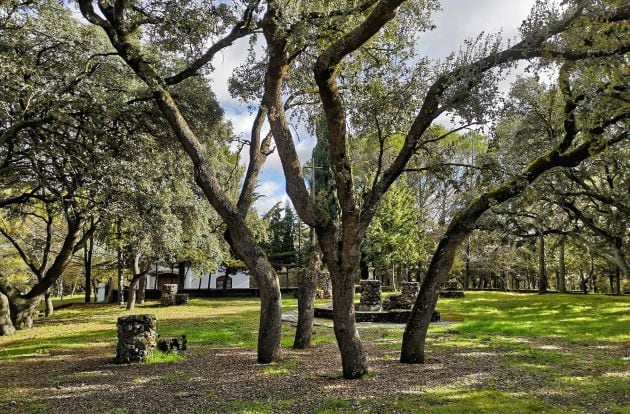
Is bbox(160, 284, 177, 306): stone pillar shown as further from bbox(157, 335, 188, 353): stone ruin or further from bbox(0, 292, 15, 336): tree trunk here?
bbox(157, 335, 188, 353): stone ruin

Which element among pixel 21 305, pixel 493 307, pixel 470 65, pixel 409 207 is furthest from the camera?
pixel 409 207

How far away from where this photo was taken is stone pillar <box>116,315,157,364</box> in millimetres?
9758

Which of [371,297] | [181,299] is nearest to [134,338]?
[371,297]

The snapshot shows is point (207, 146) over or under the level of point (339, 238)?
over

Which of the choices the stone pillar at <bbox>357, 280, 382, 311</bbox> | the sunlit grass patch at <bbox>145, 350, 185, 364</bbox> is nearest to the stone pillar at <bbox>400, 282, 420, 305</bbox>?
the stone pillar at <bbox>357, 280, 382, 311</bbox>

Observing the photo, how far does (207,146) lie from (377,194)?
659 cm

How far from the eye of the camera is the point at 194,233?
1822 centimetres

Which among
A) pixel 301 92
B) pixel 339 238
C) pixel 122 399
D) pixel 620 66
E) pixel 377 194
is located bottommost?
pixel 122 399

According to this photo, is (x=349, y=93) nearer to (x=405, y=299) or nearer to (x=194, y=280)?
(x=405, y=299)

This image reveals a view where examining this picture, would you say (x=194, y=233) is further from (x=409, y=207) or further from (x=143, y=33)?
(x=409, y=207)

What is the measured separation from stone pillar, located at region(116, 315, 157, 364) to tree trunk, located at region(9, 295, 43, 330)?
30.9 feet

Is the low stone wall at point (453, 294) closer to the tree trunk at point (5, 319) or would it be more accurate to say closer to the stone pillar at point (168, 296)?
the stone pillar at point (168, 296)

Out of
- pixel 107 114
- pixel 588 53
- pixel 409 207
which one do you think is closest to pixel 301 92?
pixel 107 114

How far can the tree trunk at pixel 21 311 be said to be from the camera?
55.0 ft
